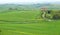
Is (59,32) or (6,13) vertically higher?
(6,13)

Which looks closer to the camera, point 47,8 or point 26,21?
point 26,21

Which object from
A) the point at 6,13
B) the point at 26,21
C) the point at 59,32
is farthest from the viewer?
the point at 6,13

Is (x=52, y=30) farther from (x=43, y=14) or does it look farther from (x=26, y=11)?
(x=26, y=11)

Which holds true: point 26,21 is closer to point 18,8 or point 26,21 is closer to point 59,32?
point 18,8

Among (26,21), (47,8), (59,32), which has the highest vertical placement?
(47,8)

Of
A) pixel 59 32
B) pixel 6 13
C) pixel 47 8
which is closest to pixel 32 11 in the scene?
pixel 47 8

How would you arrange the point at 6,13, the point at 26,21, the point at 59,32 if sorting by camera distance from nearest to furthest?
the point at 59,32, the point at 26,21, the point at 6,13

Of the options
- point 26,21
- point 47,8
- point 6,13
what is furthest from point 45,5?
point 6,13
